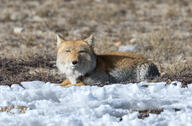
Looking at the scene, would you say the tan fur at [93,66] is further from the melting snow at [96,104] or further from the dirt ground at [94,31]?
the melting snow at [96,104]

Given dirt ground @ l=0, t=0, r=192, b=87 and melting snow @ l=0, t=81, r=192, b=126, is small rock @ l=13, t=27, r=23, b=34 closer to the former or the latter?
dirt ground @ l=0, t=0, r=192, b=87

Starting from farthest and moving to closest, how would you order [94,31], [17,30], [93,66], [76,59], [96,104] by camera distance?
[94,31], [17,30], [93,66], [76,59], [96,104]

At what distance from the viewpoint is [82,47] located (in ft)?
27.1

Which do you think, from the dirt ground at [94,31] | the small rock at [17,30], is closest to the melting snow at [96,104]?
the dirt ground at [94,31]

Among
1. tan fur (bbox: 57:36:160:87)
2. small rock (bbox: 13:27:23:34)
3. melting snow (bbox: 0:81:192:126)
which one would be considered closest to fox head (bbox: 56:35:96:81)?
tan fur (bbox: 57:36:160:87)

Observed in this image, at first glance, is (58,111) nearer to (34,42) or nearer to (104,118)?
(104,118)

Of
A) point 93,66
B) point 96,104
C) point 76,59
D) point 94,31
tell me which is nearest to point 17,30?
point 94,31

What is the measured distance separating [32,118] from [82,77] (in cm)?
258

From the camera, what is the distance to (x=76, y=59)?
7.93m

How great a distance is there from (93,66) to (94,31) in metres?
8.85

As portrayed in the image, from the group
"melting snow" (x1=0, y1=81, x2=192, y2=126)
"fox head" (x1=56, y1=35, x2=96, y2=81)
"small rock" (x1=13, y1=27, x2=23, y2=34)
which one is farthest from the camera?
"small rock" (x1=13, y1=27, x2=23, y2=34)

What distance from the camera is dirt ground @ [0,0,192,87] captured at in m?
10.5

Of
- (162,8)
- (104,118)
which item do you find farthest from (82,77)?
(162,8)

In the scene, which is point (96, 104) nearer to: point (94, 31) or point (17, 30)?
point (17, 30)
